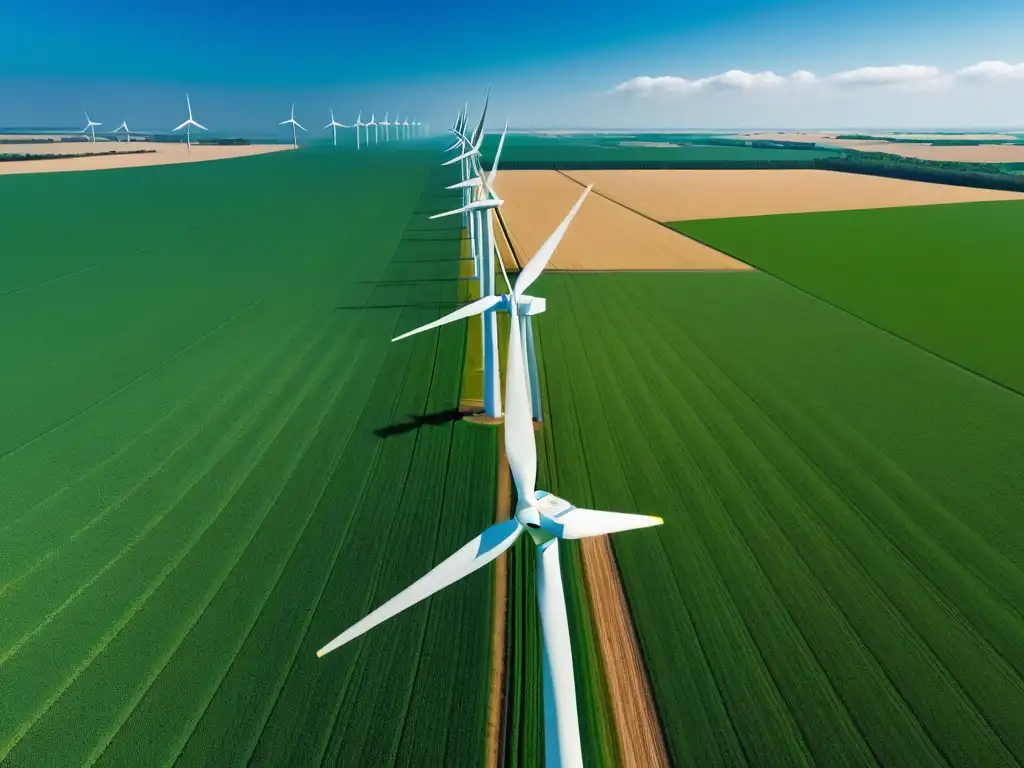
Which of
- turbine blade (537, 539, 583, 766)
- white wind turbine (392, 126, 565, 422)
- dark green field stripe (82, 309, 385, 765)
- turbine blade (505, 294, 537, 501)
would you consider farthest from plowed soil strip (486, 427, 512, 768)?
dark green field stripe (82, 309, 385, 765)

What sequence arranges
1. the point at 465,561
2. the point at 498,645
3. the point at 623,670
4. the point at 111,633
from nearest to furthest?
the point at 465,561, the point at 623,670, the point at 498,645, the point at 111,633

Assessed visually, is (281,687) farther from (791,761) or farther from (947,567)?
(947,567)

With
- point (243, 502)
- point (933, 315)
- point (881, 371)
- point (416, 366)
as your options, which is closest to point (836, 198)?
point (933, 315)

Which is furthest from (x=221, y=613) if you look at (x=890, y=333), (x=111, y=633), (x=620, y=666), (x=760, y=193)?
(x=760, y=193)

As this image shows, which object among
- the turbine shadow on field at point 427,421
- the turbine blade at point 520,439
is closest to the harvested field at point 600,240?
the turbine shadow on field at point 427,421

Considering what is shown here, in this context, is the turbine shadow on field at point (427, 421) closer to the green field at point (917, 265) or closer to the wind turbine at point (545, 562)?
the wind turbine at point (545, 562)

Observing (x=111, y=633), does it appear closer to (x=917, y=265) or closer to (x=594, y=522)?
(x=594, y=522)
